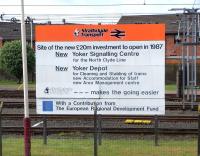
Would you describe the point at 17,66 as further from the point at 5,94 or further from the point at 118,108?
the point at 118,108

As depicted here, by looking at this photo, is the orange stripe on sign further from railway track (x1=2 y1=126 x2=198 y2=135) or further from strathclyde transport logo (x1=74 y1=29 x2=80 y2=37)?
railway track (x1=2 y1=126 x2=198 y2=135)

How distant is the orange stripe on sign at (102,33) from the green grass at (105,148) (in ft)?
8.71

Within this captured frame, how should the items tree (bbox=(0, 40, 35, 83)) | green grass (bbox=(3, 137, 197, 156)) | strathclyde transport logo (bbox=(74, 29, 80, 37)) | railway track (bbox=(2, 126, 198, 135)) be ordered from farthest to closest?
tree (bbox=(0, 40, 35, 83))
railway track (bbox=(2, 126, 198, 135))
strathclyde transport logo (bbox=(74, 29, 80, 37))
green grass (bbox=(3, 137, 197, 156))

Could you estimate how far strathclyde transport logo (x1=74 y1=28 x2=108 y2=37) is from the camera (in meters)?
13.0

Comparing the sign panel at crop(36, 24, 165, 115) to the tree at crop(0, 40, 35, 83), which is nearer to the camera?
the sign panel at crop(36, 24, 165, 115)

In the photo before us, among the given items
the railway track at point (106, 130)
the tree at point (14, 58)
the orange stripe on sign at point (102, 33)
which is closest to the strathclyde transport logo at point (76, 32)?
the orange stripe on sign at point (102, 33)

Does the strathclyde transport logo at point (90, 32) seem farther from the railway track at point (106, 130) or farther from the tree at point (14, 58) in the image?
the tree at point (14, 58)

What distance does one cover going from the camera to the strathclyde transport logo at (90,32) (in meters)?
13.0

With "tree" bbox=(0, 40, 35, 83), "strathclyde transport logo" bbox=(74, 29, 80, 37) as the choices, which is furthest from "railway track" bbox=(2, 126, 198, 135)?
"tree" bbox=(0, 40, 35, 83)

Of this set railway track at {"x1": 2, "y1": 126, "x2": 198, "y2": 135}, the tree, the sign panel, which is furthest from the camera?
the tree

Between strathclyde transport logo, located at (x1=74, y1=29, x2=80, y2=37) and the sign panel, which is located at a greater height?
strathclyde transport logo, located at (x1=74, y1=29, x2=80, y2=37)

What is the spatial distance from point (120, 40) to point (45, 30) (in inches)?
70.5

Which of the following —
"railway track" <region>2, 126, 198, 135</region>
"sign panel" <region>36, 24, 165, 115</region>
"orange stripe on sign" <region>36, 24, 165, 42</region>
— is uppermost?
"orange stripe on sign" <region>36, 24, 165, 42</region>

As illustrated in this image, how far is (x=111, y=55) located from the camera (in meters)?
13.0
